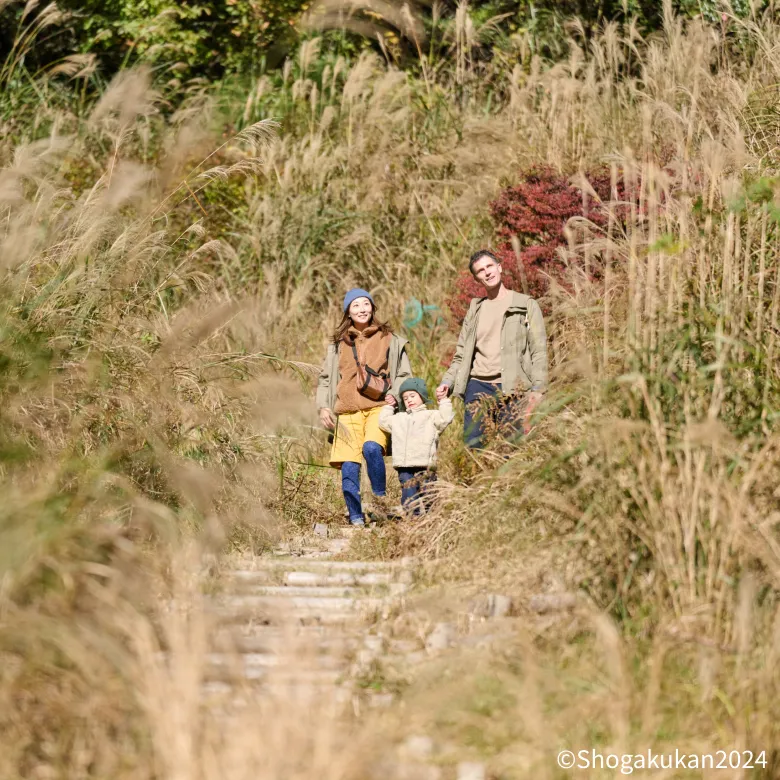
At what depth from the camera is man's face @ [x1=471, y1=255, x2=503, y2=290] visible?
6.52m

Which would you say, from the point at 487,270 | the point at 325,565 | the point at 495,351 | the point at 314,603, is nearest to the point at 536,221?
the point at 487,270

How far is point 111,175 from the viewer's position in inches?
234

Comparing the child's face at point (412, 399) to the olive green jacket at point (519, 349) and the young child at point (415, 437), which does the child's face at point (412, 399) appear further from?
the olive green jacket at point (519, 349)

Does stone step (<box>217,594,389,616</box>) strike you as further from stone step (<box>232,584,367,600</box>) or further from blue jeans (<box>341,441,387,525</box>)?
blue jeans (<box>341,441,387,525</box>)

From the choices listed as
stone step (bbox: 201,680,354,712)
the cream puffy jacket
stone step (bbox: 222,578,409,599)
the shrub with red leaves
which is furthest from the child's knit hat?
Answer: stone step (bbox: 201,680,354,712)

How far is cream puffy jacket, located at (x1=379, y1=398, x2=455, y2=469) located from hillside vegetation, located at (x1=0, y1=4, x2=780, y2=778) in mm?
359

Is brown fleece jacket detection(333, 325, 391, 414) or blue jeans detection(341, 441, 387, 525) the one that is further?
brown fleece jacket detection(333, 325, 391, 414)

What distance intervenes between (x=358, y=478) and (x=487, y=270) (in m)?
1.28

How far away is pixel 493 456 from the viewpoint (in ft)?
17.5

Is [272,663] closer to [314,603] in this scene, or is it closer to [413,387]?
[314,603]

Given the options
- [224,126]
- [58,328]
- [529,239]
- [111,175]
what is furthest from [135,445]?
[224,126]

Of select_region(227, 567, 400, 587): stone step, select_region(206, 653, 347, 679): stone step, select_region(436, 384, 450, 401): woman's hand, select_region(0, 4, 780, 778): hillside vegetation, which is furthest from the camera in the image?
select_region(436, 384, 450, 401): woman's hand

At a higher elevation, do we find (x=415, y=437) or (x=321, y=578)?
(x=415, y=437)

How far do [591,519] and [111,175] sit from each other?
10.4 ft
